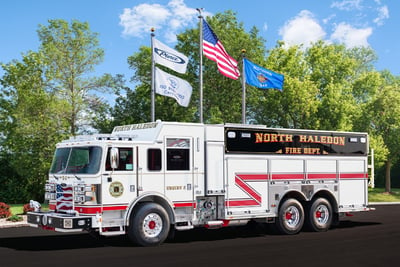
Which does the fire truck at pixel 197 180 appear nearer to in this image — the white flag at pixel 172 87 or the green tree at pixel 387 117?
the white flag at pixel 172 87

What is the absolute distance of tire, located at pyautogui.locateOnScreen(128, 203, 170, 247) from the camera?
46.5 ft

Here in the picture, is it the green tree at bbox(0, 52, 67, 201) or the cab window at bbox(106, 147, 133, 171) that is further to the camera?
the green tree at bbox(0, 52, 67, 201)

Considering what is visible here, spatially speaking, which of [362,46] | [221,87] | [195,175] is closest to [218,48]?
[195,175]

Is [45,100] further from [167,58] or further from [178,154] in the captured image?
[178,154]

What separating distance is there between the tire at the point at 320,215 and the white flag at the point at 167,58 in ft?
30.7

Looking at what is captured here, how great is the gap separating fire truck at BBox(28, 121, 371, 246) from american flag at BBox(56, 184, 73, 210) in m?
0.03

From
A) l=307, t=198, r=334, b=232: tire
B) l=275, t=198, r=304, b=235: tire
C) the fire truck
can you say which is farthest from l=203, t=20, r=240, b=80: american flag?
l=275, t=198, r=304, b=235: tire

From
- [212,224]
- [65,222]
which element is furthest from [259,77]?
[65,222]

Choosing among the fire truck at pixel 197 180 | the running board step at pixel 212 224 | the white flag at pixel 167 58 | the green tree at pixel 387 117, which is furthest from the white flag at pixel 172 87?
the green tree at pixel 387 117

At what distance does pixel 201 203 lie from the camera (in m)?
15.7

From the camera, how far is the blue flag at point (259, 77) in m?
25.7

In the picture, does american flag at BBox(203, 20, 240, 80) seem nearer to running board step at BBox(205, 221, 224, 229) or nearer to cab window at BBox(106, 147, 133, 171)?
running board step at BBox(205, 221, 224, 229)

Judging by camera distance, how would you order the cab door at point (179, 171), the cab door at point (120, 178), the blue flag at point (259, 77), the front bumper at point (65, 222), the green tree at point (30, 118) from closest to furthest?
the front bumper at point (65, 222) → the cab door at point (120, 178) → the cab door at point (179, 171) → the blue flag at point (259, 77) → the green tree at point (30, 118)

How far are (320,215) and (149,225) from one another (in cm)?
658
